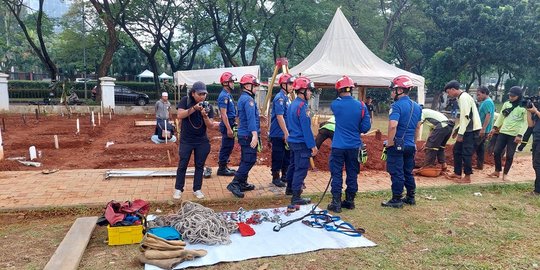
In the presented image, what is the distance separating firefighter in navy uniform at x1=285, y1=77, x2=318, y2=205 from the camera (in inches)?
199

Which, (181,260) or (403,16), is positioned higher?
(403,16)

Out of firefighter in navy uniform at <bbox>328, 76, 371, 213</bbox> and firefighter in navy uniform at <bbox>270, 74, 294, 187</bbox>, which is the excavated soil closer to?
firefighter in navy uniform at <bbox>270, 74, 294, 187</bbox>

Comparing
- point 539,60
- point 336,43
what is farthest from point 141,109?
point 539,60

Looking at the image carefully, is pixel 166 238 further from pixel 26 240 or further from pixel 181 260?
pixel 26 240

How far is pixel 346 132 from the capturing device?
16.2 ft

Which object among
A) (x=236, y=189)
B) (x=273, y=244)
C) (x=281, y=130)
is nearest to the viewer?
(x=273, y=244)

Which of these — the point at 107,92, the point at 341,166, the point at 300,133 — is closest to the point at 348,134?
the point at 341,166

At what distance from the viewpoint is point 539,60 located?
22672 mm

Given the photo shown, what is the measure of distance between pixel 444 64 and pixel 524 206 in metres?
20.6

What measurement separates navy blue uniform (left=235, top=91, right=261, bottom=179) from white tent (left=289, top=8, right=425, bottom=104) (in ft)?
14.6

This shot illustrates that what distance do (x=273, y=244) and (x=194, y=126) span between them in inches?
77.5

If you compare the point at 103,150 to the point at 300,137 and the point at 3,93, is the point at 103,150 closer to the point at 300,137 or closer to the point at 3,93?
the point at 300,137

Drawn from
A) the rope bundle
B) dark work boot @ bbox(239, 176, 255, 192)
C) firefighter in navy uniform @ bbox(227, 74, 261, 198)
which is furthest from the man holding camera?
the rope bundle

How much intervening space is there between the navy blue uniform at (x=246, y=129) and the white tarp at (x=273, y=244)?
4.07ft
